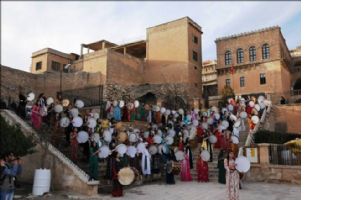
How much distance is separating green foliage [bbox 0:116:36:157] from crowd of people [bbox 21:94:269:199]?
2001mm

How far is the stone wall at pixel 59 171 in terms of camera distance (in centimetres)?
899

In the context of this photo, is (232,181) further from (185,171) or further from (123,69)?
(123,69)

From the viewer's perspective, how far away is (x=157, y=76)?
34.8 meters

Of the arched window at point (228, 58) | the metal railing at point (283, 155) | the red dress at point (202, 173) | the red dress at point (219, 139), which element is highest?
the arched window at point (228, 58)

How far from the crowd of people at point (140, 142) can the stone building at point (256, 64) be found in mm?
15268

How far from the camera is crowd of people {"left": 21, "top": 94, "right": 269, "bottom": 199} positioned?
9776mm

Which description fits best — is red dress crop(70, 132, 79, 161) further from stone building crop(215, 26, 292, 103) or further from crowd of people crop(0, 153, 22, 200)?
stone building crop(215, 26, 292, 103)

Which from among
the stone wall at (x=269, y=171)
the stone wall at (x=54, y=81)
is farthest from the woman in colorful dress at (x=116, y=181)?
the stone wall at (x=54, y=81)

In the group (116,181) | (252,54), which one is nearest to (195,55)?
(252,54)

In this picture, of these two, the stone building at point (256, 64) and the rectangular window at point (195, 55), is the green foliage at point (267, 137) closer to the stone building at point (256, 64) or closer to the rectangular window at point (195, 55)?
the stone building at point (256, 64)

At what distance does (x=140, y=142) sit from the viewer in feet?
39.2

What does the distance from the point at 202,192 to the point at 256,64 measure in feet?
82.5
